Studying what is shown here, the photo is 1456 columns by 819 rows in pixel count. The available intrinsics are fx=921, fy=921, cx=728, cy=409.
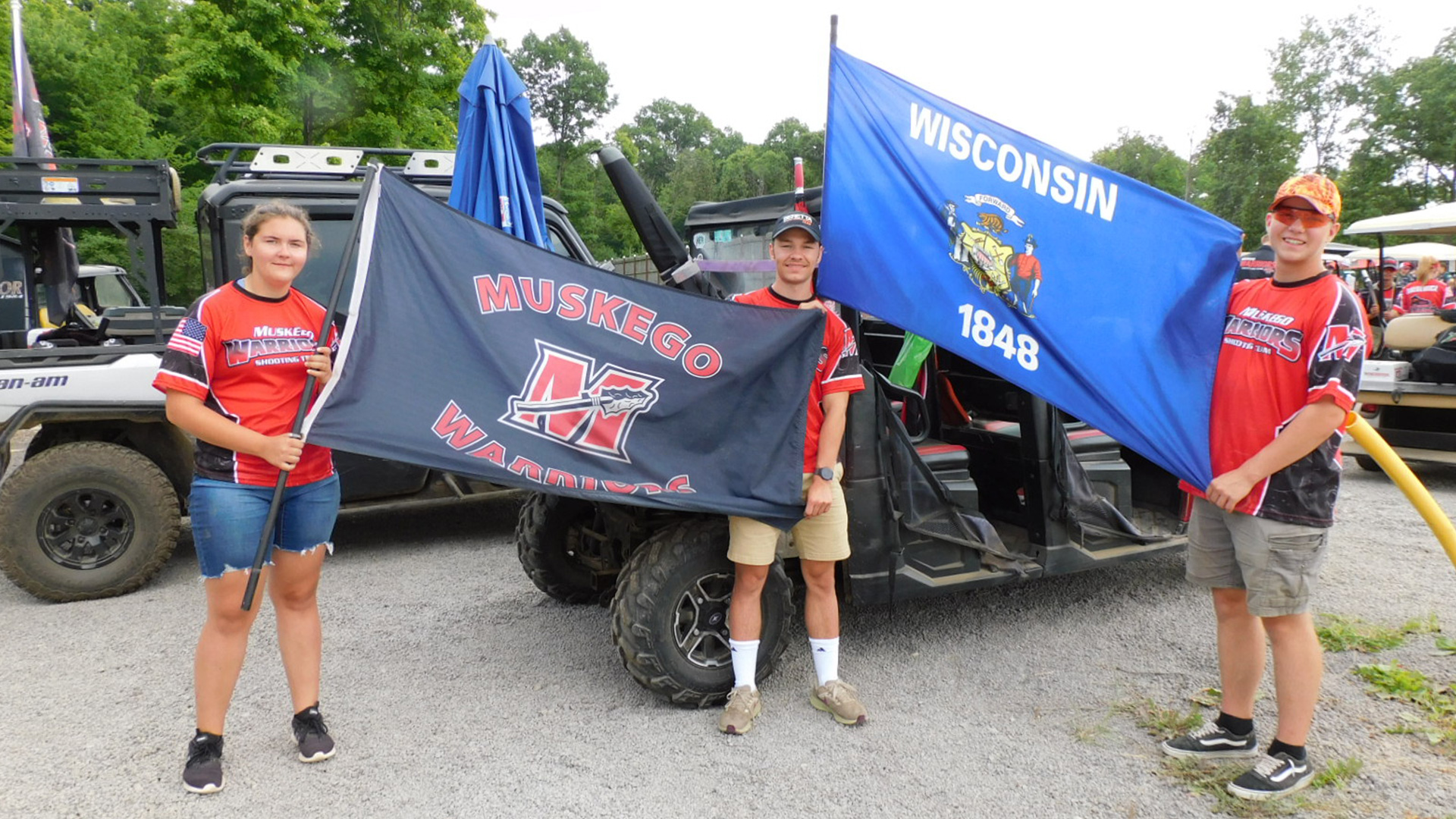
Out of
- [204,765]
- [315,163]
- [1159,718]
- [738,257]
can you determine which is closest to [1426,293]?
[738,257]

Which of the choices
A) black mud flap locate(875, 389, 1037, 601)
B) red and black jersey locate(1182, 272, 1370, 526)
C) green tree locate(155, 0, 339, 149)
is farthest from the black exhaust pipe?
green tree locate(155, 0, 339, 149)

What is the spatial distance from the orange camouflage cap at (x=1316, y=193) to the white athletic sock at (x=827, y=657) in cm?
215

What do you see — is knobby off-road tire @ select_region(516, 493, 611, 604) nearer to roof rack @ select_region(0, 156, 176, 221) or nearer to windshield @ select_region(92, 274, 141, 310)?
roof rack @ select_region(0, 156, 176, 221)

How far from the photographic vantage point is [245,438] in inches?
112

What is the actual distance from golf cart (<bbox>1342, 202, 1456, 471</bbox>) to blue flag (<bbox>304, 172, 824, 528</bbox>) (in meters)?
6.74

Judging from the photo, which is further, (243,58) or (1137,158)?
(1137,158)

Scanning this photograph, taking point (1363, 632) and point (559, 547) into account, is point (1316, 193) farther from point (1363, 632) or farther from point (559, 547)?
point (559, 547)

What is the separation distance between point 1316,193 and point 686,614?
8.58ft

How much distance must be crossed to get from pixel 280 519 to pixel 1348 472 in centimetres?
951

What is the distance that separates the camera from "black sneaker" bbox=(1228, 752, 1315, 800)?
2.90m

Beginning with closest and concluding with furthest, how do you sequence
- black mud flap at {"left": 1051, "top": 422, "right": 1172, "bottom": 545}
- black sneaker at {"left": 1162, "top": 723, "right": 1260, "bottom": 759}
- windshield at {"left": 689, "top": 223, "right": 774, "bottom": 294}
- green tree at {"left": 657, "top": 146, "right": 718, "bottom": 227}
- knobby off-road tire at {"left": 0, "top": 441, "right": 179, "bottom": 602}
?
black sneaker at {"left": 1162, "top": 723, "right": 1260, "bottom": 759}
black mud flap at {"left": 1051, "top": 422, "right": 1172, "bottom": 545}
knobby off-road tire at {"left": 0, "top": 441, "right": 179, "bottom": 602}
windshield at {"left": 689, "top": 223, "right": 774, "bottom": 294}
green tree at {"left": 657, "top": 146, "right": 718, "bottom": 227}

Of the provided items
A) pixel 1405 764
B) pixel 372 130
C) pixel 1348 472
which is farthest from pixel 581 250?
pixel 372 130

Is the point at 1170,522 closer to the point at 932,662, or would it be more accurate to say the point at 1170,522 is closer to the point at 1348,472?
the point at 932,662

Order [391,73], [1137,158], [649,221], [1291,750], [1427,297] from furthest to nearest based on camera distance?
1. [1137,158]
2. [391,73]
3. [1427,297]
4. [649,221]
5. [1291,750]
